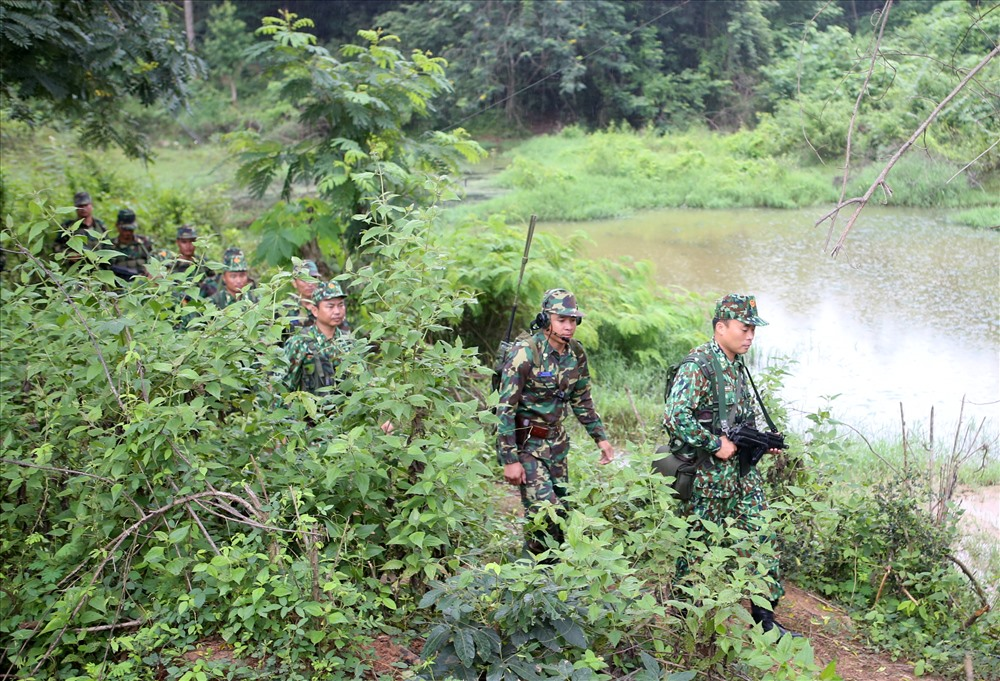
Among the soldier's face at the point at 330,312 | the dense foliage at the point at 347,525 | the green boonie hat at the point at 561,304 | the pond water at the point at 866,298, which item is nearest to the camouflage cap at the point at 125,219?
the dense foliage at the point at 347,525

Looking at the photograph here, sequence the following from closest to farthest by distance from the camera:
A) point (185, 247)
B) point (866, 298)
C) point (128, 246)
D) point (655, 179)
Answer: point (185, 247) < point (128, 246) < point (866, 298) < point (655, 179)

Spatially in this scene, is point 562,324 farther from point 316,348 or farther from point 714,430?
point 316,348

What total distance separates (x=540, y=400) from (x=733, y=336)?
115 centimetres

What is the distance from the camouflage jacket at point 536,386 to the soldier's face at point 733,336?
865 mm

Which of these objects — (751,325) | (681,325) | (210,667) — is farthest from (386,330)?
(681,325)

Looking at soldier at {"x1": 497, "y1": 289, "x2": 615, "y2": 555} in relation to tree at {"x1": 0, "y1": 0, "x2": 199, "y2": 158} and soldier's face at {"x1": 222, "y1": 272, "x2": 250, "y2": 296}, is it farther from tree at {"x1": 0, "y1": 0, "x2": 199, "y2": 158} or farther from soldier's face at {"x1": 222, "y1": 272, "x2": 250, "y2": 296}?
tree at {"x1": 0, "y1": 0, "x2": 199, "y2": 158}

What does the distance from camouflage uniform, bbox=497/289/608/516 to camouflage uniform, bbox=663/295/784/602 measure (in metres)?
0.70

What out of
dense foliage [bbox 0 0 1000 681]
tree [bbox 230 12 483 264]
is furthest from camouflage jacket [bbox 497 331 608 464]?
tree [bbox 230 12 483 264]

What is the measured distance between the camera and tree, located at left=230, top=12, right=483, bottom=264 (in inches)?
311

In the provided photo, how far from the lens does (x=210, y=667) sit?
11.0 feet

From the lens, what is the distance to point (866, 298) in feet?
40.3

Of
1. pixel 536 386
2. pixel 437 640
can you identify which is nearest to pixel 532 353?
pixel 536 386

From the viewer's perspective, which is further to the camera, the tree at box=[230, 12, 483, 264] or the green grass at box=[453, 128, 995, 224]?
the green grass at box=[453, 128, 995, 224]

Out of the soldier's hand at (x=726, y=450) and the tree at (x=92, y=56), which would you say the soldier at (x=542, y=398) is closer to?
the soldier's hand at (x=726, y=450)
